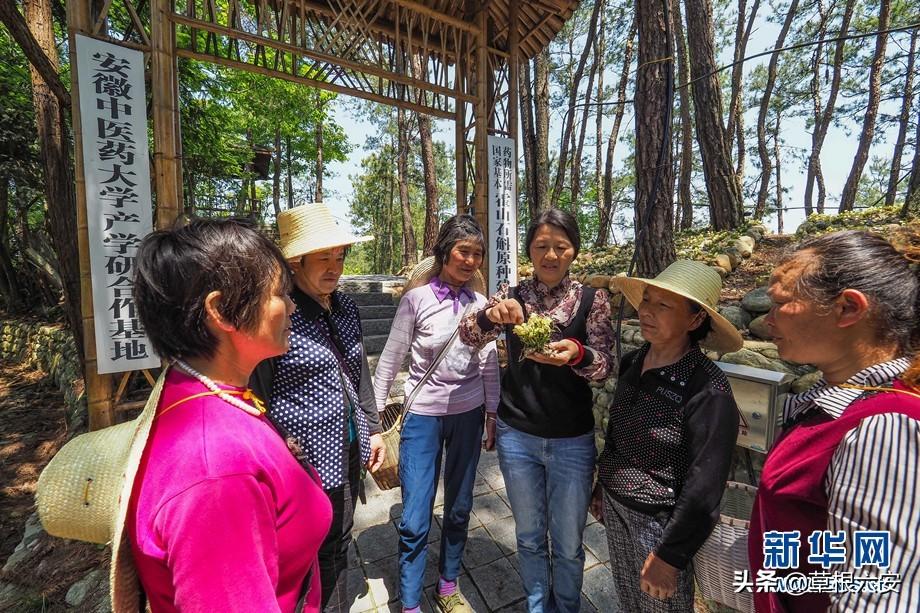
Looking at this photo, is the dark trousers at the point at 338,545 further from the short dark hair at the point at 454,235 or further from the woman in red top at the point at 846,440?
the woman in red top at the point at 846,440

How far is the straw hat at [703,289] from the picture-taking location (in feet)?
5.09

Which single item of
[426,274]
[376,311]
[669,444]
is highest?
[426,274]

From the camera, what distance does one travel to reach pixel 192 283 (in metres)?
0.91

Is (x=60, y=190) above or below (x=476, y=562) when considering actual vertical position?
above

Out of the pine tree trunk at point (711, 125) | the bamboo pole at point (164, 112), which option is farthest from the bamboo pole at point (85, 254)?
the pine tree trunk at point (711, 125)

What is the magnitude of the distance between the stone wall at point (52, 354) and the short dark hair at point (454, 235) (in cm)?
592

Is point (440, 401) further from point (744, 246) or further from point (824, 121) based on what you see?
→ point (824, 121)

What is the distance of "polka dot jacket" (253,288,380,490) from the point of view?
156 cm

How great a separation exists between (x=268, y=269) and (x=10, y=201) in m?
15.7

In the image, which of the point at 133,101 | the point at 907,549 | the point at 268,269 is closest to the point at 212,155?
the point at 133,101

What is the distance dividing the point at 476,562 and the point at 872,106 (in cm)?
1246

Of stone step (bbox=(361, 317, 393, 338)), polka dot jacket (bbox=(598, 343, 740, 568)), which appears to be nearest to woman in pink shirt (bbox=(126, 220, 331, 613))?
polka dot jacket (bbox=(598, 343, 740, 568))

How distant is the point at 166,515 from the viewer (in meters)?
0.72

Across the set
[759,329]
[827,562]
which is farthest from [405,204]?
[827,562]
